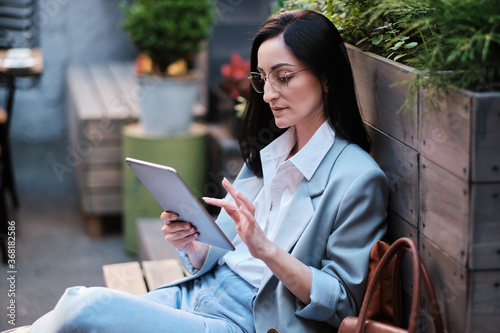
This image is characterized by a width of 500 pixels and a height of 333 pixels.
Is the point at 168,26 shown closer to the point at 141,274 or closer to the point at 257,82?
the point at 141,274

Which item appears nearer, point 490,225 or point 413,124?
point 490,225

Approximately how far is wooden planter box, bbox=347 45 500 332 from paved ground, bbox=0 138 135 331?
2237 mm

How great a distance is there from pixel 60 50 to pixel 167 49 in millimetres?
2603

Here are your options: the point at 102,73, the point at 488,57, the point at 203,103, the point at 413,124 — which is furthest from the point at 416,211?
the point at 102,73

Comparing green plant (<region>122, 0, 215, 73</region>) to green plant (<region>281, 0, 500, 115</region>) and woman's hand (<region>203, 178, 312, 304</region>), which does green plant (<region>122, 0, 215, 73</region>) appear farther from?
woman's hand (<region>203, 178, 312, 304</region>)

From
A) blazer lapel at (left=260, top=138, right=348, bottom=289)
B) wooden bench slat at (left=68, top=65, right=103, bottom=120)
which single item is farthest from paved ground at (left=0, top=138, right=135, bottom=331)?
blazer lapel at (left=260, top=138, right=348, bottom=289)

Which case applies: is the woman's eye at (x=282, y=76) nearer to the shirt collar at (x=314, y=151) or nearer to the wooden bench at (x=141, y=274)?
the shirt collar at (x=314, y=151)

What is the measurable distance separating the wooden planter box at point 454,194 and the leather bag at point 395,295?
56 mm

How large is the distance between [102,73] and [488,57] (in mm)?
4984

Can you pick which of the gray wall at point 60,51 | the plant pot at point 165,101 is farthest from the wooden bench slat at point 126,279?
the gray wall at point 60,51

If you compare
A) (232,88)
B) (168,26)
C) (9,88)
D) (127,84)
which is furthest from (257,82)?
(127,84)

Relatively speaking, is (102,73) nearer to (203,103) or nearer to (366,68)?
(203,103)

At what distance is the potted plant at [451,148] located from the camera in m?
1.40

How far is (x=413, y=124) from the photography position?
1668 mm
